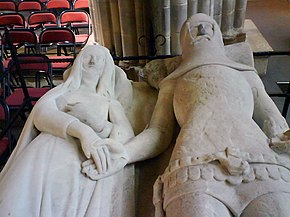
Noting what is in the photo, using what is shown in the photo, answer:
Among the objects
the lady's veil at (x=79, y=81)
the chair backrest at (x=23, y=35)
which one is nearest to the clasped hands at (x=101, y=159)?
the lady's veil at (x=79, y=81)

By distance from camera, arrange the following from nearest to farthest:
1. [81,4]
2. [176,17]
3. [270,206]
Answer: [270,206] → [176,17] → [81,4]

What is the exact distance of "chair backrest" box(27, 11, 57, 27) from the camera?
5133mm

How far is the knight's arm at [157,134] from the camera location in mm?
1294

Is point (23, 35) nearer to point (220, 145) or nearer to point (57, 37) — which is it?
point (57, 37)

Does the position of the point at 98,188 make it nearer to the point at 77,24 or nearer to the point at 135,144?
the point at 135,144

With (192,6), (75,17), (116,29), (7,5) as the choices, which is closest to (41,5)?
(7,5)

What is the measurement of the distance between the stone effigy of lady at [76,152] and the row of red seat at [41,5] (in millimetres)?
4495

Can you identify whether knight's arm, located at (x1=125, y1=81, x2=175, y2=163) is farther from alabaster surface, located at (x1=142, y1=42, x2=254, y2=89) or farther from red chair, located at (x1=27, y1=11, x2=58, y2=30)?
red chair, located at (x1=27, y1=11, x2=58, y2=30)

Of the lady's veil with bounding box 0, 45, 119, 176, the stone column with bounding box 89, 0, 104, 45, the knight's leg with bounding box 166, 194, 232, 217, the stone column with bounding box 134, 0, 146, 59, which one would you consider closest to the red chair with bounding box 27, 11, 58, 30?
the stone column with bounding box 89, 0, 104, 45

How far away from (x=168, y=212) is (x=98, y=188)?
27cm

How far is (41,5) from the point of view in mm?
5859

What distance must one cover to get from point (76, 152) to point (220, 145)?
0.50 m

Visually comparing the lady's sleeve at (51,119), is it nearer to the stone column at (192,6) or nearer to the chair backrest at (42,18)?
the stone column at (192,6)

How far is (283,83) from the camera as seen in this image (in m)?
3.99
